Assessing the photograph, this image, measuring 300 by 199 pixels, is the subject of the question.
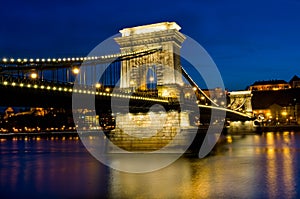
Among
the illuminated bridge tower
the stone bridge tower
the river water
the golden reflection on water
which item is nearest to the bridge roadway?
the river water

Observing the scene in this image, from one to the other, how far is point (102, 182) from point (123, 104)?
670 inches

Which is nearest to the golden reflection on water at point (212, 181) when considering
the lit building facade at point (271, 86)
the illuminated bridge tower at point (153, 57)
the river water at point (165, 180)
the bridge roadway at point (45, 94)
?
the river water at point (165, 180)

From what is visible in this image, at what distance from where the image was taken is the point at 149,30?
2172 inches

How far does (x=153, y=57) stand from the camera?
54281mm

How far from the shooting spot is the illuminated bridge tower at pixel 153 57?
5353 cm

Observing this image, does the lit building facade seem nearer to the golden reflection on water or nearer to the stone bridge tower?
the stone bridge tower

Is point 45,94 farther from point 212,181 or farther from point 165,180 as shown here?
point 212,181

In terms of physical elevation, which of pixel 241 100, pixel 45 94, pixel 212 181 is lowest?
pixel 212 181

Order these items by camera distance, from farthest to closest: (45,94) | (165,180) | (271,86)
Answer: (271,86) < (45,94) < (165,180)

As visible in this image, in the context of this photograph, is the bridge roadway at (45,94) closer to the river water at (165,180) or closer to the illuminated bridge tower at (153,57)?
the river water at (165,180)

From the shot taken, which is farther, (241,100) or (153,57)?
(241,100)

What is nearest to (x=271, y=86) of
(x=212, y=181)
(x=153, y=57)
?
(x=153, y=57)

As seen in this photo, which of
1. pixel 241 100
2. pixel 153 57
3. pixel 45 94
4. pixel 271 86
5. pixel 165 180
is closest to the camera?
pixel 165 180

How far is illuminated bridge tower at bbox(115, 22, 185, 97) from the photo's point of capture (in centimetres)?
5353
